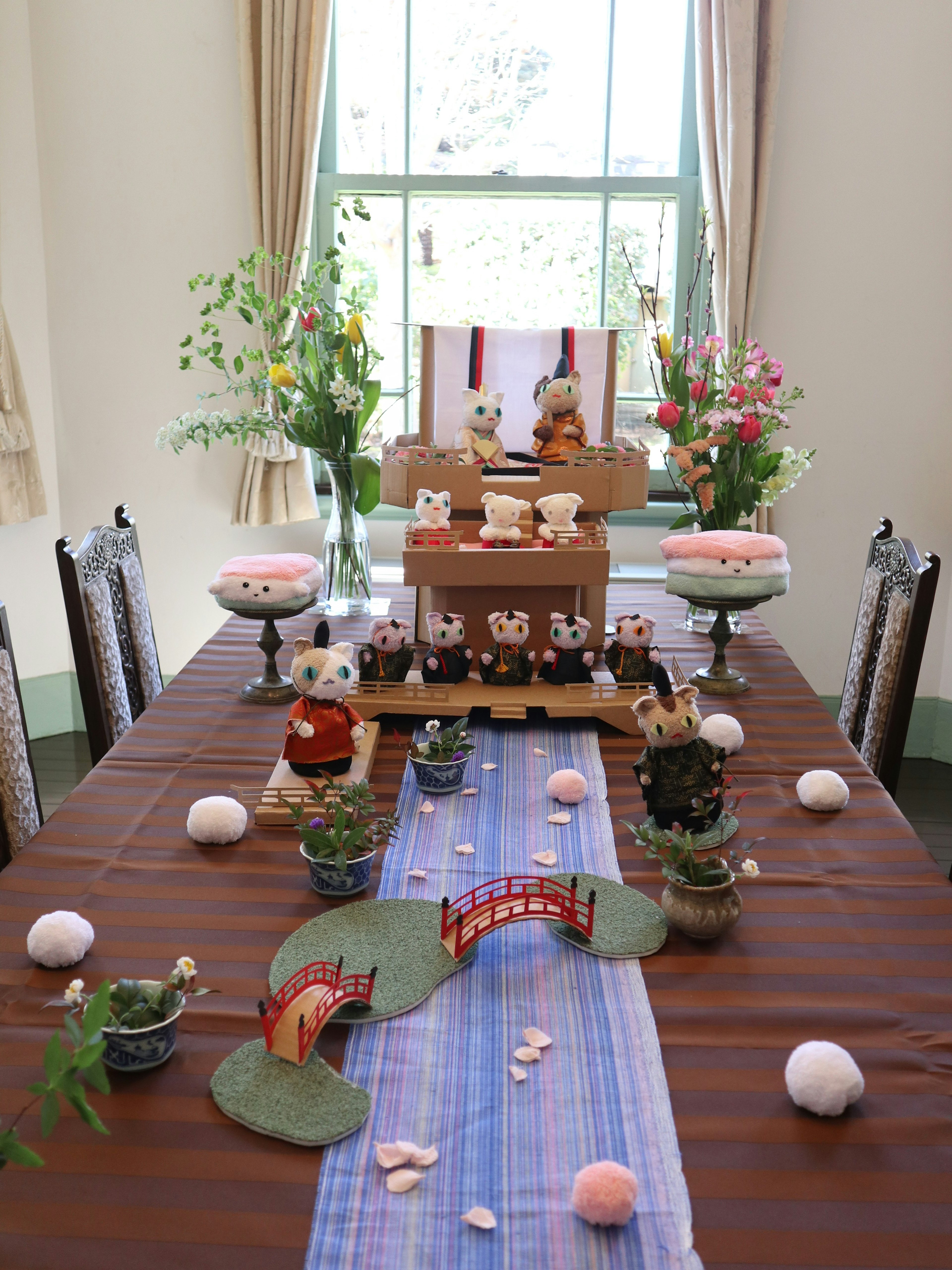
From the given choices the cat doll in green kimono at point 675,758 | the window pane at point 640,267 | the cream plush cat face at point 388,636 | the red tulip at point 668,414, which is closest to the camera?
the cat doll in green kimono at point 675,758

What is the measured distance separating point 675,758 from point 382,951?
45cm

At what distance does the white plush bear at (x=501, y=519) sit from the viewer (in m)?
1.78

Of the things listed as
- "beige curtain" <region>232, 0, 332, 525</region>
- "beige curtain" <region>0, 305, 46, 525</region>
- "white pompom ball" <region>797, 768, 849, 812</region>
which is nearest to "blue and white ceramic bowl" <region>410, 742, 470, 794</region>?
"white pompom ball" <region>797, 768, 849, 812</region>

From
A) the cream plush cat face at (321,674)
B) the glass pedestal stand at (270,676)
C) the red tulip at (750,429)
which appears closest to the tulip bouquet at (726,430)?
the red tulip at (750,429)

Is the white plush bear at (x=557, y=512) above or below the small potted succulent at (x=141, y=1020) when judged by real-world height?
above

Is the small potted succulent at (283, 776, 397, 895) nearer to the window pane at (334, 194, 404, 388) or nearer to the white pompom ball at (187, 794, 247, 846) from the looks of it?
the white pompom ball at (187, 794, 247, 846)

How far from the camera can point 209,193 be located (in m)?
3.26

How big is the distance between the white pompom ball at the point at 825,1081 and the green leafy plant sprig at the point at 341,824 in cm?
52

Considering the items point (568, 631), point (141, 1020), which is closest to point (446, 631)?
point (568, 631)

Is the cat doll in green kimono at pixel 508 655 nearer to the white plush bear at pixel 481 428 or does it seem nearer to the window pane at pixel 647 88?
the white plush bear at pixel 481 428

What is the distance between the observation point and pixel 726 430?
6.89 ft

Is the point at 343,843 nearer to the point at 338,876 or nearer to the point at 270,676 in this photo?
the point at 338,876

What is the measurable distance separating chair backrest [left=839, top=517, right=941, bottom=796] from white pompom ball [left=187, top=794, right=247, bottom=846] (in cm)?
108

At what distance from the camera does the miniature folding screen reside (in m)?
2.23
